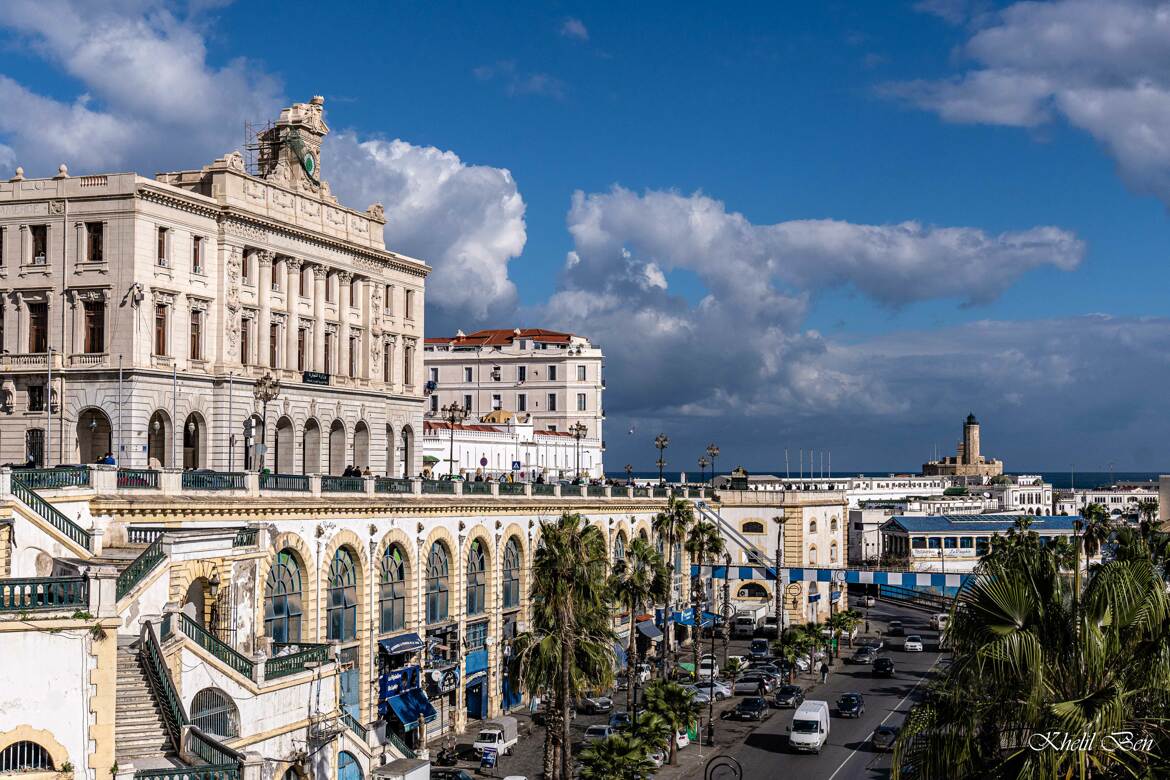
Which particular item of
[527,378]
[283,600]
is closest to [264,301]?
[283,600]

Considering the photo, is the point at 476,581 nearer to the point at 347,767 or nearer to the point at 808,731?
the point at 808,731

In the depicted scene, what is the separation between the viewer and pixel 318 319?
249 feet

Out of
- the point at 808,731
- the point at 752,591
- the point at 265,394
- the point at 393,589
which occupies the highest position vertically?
the point at 265,394

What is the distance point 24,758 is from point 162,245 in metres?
39.9

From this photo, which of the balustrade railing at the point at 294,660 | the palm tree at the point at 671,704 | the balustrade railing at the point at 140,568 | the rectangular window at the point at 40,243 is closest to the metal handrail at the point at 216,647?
the balustrade railing at the point at 294,660

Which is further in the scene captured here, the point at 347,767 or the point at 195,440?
the point at 195,440

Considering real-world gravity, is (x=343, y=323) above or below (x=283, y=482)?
above

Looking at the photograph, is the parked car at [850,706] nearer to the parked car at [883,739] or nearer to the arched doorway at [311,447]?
the parked car at [883,739]

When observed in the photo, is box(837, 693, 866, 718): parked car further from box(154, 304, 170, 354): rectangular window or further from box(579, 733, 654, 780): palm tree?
box(154, 304, 170, 354): rectangular window

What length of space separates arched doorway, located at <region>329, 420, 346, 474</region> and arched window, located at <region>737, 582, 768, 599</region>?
44.2 meters

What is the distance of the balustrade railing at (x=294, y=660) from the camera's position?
35594 millimetres

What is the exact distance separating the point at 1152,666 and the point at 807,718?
45.7 m

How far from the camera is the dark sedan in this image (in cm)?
7650

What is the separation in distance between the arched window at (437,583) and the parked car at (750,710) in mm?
18270
